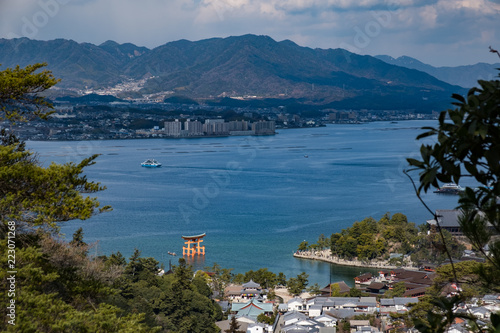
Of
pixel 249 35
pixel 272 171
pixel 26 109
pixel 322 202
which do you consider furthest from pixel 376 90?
pixel 26 109

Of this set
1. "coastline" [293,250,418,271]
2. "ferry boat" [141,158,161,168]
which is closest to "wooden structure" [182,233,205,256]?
"coastline" [293,250,418,271]

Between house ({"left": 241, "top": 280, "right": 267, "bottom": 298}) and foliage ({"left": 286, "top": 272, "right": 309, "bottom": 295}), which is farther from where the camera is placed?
foliage ({"left": 286, "top": 272, "right": 309, "bottom": 295})

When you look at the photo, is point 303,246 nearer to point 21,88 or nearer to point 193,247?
point 193,247

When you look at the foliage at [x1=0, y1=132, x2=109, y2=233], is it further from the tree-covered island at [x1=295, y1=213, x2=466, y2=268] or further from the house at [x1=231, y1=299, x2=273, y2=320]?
the tree-covered island at [x1=295, y1=213, x2=466, y2=268]

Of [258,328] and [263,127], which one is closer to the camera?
[258,328]

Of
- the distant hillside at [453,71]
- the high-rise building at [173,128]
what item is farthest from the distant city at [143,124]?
the distant hillside at [453,71]

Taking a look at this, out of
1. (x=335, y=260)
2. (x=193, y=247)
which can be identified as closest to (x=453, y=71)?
(x=335, y=260)
